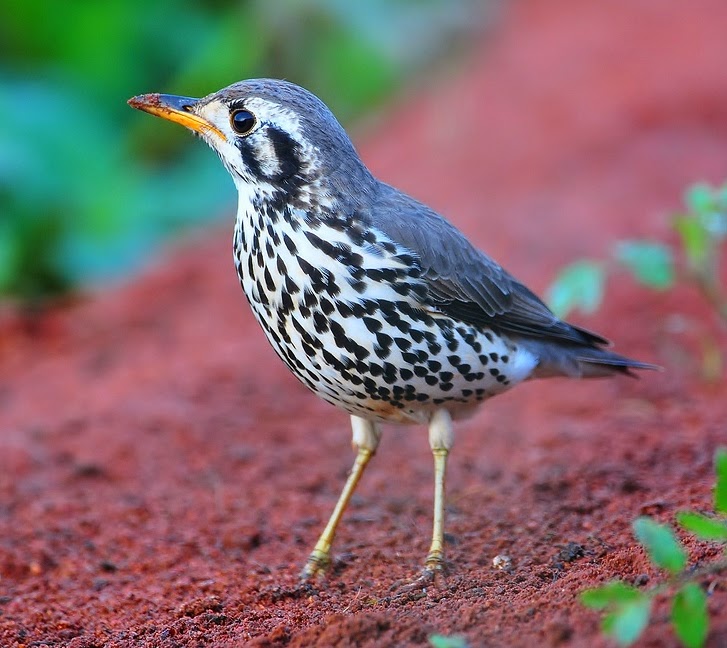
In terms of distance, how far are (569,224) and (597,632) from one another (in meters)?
6.43

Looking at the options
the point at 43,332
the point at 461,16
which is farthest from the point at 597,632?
the point at 461,16

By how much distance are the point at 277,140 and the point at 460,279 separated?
3.03 ft

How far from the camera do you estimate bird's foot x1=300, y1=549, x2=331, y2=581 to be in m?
4.52

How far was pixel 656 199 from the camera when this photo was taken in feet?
31.0

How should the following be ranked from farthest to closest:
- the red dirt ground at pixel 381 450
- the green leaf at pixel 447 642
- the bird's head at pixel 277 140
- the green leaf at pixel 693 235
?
the green leaf at pixel 693 235
the bird's head at pixel 277 140
the red dirt ground at pixel 381 450
the green leaf at pixel 447 642

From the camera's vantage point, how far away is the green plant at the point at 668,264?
502 cm

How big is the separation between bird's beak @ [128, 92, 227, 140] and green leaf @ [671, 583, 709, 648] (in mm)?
2664

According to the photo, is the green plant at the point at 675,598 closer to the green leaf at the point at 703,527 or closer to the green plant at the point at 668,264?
the green leaf at the point at 703,527

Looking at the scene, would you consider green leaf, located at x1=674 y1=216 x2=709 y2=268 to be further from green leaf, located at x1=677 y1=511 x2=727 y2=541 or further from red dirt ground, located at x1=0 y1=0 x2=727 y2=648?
green leaf, located at x1=677 y1=511 x2=727 y2=541

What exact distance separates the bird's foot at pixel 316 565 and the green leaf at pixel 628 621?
192 cm

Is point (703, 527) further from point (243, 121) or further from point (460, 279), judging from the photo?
point (243, 121)

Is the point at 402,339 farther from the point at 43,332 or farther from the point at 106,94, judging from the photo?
the point at 106,94

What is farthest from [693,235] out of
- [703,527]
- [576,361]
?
[703,527]

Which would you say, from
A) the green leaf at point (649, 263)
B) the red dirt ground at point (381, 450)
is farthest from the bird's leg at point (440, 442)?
the green leaf at point (649, 263)
